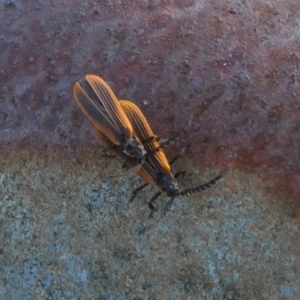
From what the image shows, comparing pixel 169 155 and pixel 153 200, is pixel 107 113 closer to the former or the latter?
pixel 169 155

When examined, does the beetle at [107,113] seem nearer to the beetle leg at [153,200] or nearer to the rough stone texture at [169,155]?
the rough stone texture at [169,155]

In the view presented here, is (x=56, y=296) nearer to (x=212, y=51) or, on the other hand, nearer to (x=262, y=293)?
(x=262, y=293)

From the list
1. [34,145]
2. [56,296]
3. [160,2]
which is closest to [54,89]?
[34,145]

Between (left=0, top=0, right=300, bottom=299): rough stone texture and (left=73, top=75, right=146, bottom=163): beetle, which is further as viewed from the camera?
(left=73, top=75, right=146, bottom=163): beetle

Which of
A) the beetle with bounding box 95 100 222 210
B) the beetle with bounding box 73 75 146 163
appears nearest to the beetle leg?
the beetle with bounding box 95 100 222 210

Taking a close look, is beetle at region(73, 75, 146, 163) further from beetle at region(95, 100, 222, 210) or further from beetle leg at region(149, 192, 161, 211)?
beetle leg at region(149, 192, 161, 211)

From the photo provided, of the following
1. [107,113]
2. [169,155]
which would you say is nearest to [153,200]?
[169,155]
